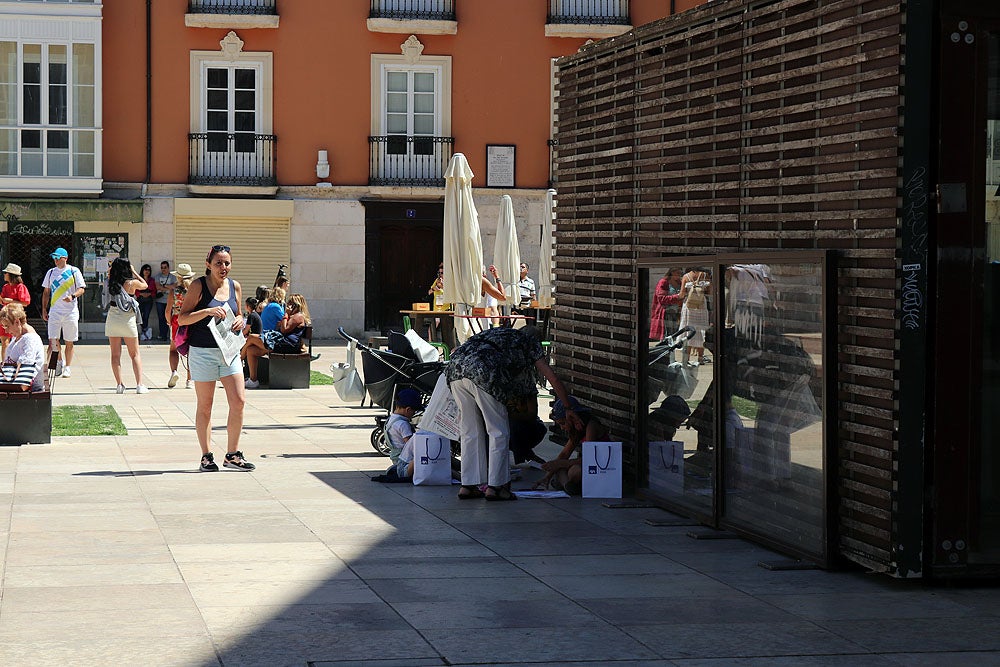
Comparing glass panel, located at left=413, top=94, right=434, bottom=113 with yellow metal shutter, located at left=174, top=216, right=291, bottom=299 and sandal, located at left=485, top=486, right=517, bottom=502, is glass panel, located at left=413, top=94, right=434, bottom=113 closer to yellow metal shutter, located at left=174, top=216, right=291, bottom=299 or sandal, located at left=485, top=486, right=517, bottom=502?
yellow metal shutter, located at left=174, top=216, right=291, bottom=299

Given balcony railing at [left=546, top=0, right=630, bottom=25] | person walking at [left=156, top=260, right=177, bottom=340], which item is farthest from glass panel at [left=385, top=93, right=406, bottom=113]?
person walking at [left=156, top=260, right=177, bottom=340]

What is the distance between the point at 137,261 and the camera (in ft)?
107

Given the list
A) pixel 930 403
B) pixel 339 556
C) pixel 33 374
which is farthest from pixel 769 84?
pixel 33 374

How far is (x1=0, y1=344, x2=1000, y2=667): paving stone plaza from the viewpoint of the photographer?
609 cm

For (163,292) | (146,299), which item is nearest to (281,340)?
(146,299)

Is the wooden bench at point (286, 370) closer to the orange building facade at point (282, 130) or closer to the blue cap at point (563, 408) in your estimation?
the blue cap at point (563, 408)

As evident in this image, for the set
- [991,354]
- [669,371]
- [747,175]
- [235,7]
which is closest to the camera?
[991,354]

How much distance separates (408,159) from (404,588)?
89.4 ft

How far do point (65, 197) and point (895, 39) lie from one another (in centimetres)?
2737

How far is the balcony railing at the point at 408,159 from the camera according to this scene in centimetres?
3378

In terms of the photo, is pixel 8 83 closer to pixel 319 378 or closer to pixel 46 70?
pixel 46 70

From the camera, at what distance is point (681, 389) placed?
955 centimetres

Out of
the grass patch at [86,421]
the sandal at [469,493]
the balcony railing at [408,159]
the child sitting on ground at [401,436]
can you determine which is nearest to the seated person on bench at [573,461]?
the sandal at [469,493]

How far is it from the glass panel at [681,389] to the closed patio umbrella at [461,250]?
7.73 m
